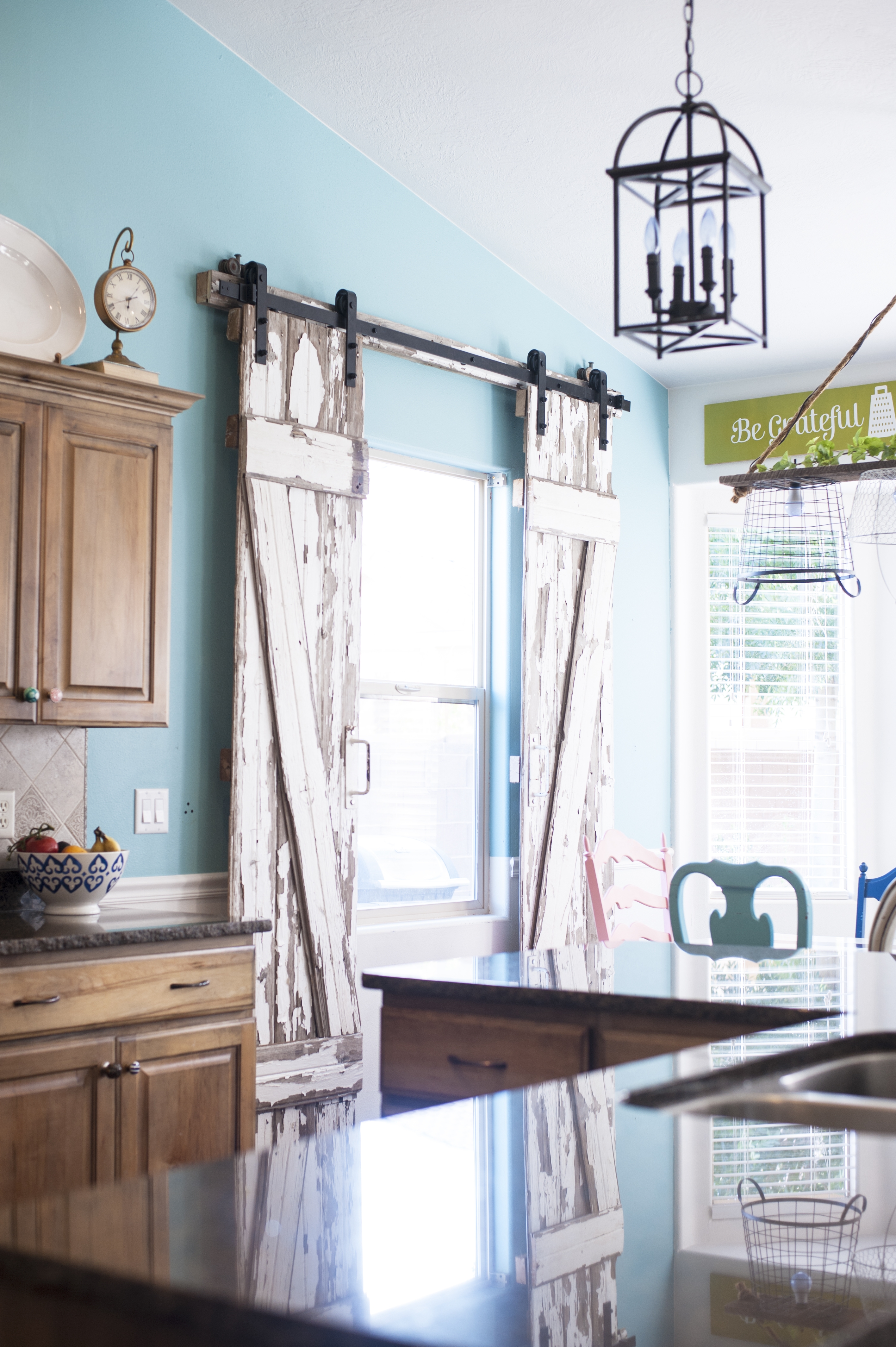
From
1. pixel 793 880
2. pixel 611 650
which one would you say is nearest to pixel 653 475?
pixel 611 650

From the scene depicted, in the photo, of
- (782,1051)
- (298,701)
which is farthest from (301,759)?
(782,1051)

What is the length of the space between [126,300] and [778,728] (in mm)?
3579

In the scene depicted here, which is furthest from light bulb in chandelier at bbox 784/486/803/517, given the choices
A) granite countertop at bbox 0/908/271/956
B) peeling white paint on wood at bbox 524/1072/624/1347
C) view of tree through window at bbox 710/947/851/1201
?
peeling white paint on wood at bbox 524/1072/624/1347

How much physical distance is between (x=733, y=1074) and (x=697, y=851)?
4.31 meters

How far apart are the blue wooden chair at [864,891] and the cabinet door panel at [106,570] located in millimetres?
2524

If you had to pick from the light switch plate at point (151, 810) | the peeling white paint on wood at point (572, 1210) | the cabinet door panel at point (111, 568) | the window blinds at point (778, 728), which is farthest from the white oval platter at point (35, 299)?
the window blinds at point (778, 728)

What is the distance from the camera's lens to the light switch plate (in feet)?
11.5

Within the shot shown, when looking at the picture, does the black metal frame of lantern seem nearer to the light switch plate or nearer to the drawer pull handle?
the drawer pull handle

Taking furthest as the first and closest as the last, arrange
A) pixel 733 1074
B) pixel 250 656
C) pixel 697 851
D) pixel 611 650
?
pixel 697 851, pixel 611 650, pixel 250 656, pixel 733 1074

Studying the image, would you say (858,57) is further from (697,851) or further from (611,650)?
(697,851)

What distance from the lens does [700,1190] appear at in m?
1.02

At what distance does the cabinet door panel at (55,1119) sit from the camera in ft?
8.35

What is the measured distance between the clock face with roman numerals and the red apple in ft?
4.19

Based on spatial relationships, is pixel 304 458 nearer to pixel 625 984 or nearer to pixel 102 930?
pixel 102 930
